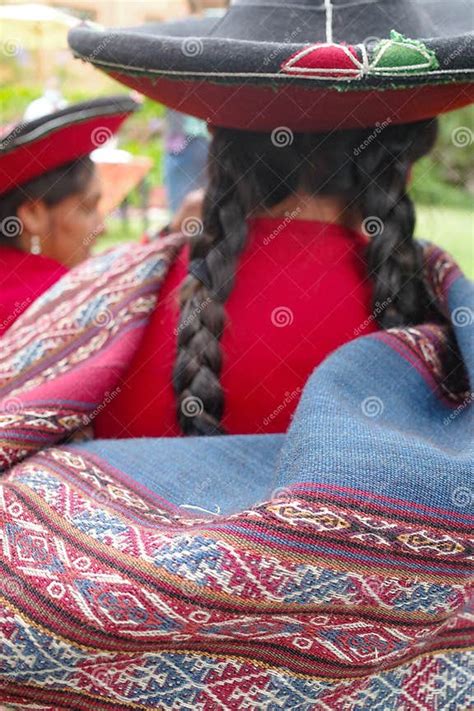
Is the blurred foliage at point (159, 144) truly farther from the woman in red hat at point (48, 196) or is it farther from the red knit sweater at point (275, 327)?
→ the red knit sweater at point (275, 327)

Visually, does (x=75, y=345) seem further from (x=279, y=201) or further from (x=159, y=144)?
(x=159, y=144)

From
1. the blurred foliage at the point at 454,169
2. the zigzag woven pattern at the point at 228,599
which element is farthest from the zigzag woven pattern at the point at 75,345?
the blurred foliage at the point at 454,169

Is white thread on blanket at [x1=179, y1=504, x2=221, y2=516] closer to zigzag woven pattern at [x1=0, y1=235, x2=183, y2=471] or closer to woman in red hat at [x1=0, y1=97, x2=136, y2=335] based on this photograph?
zigzag woven pattern at [x1=0, y1=235, x2=183, y2=471]

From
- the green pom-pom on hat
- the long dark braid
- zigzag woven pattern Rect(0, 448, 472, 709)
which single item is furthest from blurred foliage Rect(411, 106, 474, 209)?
zigzag woven pattern Rect(0, 448, 472, 709)

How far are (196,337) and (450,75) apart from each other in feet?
1.76

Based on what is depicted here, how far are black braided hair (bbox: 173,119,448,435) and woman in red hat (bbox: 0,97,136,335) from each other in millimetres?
853

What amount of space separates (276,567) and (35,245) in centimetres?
183

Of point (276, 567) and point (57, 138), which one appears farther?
point (57, 138)

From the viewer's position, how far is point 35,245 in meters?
2.60

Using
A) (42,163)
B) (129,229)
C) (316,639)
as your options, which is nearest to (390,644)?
(316,639)

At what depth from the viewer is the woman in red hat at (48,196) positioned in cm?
221

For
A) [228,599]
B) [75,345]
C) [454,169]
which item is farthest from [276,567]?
[454,169]

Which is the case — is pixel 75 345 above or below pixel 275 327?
below

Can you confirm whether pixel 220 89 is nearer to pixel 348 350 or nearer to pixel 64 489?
pixel 348 350
